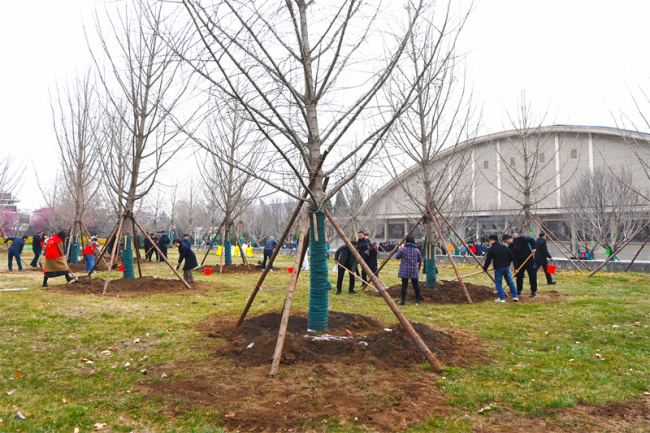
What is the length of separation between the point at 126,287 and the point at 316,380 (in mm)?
8328

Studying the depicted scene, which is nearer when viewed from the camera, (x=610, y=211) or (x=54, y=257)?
(x=54, y=257)

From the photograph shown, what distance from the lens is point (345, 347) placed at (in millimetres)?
5367

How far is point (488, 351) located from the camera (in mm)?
5809

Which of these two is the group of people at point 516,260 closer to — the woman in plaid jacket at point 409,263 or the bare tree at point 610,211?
the woman in plaid jacket at point 409,263

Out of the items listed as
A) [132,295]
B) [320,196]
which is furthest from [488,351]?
[132,295]

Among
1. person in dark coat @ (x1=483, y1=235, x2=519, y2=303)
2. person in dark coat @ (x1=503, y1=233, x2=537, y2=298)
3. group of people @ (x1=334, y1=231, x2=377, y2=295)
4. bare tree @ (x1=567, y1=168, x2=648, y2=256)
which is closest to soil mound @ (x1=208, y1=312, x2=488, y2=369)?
person in dark coat @ (x1=483, y1=235, x2=519, y2=303)

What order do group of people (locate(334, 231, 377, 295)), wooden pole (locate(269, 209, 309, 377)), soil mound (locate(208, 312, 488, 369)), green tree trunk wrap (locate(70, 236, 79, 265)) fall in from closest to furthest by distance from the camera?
wooden pole (locate(269, 209, 309, 377)) < soil mound (locate(208, 312, 488, 369)) < group of people (locate(334, 231, 377, 295)) < green tree trunk wrap (locate(70, 236, 79, 265))

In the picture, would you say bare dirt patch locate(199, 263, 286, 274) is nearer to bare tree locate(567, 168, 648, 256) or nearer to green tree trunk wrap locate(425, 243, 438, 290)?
green tree trunk wrap locate(425, 243, 438, 290)

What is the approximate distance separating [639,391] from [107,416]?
17.1 ft

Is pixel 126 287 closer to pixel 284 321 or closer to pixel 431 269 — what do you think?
pixel 284 321

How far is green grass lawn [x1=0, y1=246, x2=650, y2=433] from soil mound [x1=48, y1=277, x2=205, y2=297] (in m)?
0.56

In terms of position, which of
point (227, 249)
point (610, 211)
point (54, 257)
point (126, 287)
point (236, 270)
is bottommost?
point (236, 270)

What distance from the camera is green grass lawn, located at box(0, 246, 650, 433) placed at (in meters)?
3.84

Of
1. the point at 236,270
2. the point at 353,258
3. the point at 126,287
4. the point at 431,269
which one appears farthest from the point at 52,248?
the point at 431,269
